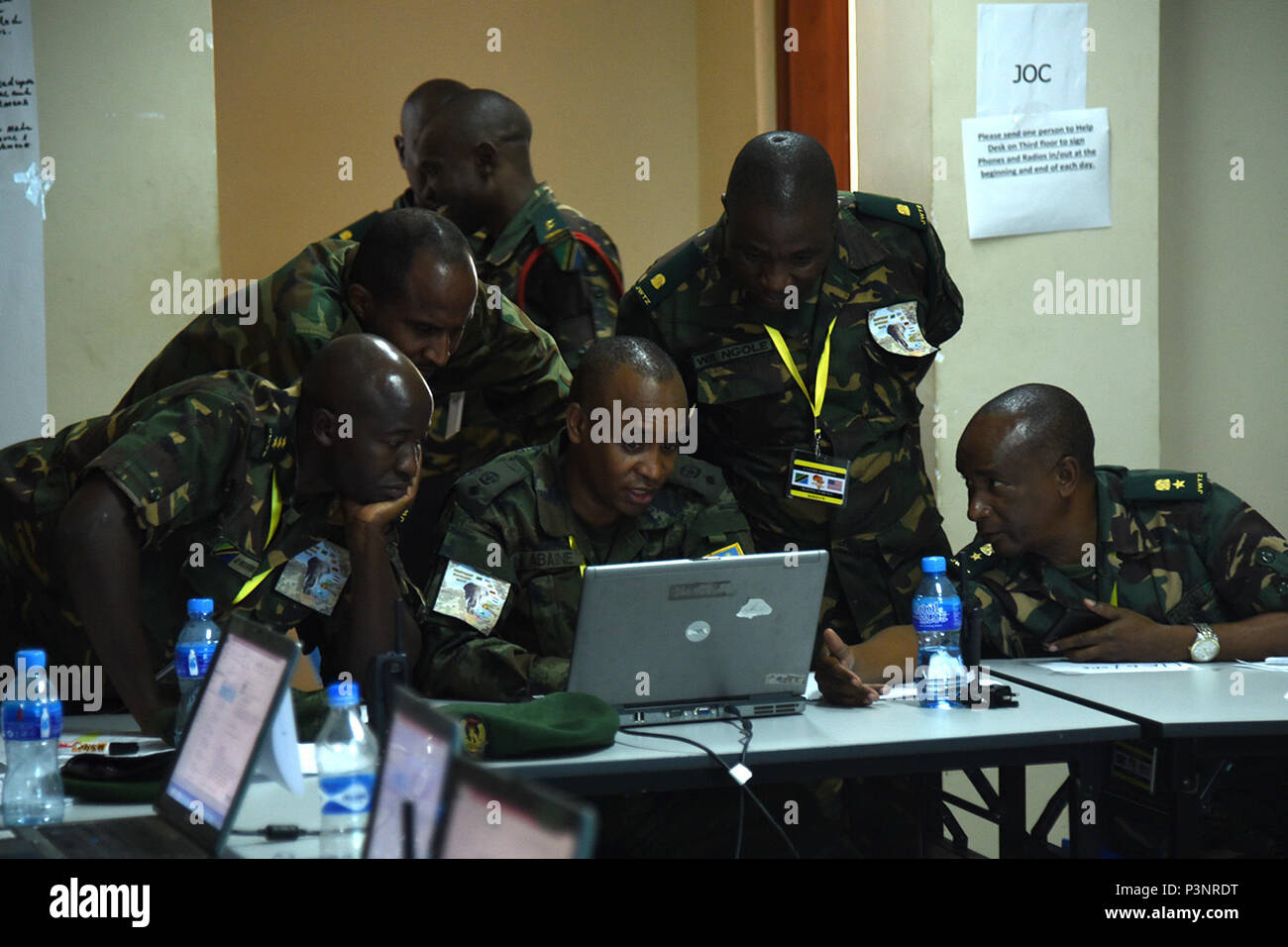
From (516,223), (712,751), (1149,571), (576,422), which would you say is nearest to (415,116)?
(516,223)

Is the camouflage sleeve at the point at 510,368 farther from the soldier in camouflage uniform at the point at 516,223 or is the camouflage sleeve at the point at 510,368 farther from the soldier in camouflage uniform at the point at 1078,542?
the soldier in camouflage uniform at the point at 1078,542

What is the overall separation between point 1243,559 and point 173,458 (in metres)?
2.17

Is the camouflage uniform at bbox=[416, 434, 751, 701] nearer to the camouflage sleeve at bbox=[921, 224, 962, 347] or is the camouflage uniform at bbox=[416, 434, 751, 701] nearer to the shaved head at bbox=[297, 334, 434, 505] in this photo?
the shaved head at bbox=[297, 334, 434, 505]

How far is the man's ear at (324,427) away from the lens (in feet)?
8.38

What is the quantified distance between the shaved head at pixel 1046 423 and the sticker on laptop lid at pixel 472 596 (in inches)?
44.8

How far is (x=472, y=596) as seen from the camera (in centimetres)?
267

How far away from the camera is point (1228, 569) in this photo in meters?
2.92

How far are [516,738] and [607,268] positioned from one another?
1.79 metres

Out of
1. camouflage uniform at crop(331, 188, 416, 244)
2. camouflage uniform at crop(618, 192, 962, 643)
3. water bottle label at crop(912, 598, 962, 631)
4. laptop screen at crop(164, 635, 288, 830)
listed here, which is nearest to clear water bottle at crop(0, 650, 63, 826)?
laptop screen at crop(164, 635, 288, 830)

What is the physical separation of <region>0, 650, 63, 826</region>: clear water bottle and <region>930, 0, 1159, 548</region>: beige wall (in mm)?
2448

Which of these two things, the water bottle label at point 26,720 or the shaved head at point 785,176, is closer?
the water bottle label at point 26,720

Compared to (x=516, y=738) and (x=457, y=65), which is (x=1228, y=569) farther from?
(x=457, y=65)

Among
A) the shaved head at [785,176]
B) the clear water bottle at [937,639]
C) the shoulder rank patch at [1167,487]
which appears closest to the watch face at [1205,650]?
the shoulder rank patch at [1167,487]
